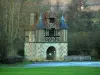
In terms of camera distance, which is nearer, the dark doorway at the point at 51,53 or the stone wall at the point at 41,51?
the stone wall at the point at 41,51

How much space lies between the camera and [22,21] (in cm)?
4884

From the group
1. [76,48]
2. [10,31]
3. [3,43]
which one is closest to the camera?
[3,43]

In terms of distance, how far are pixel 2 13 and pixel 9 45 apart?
149 inches

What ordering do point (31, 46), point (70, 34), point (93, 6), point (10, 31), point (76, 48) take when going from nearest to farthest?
point (10, 31) → point (31, 46) → point (76, 48) → point (70, 34) → point (93, 6)

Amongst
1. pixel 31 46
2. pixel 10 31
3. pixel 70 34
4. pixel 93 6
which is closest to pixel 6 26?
pixel 10 31

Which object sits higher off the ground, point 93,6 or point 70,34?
point 93,6

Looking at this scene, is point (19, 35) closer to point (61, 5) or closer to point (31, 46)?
point (31, 46)

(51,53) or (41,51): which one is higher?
(41,51)

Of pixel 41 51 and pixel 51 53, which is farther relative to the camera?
pixel 51 53

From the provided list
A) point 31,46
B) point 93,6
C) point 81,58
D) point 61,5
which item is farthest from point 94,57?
point 61,5

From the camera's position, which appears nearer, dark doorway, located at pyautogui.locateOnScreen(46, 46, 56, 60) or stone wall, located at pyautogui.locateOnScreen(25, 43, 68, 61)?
stone wall, located at pyautogui.locateOnScreen(25, 43, 68, 61)

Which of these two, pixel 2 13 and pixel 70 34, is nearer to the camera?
pixel 2 13

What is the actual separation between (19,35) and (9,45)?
10.5m

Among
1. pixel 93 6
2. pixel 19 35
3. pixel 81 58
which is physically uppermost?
pixel 93 6
